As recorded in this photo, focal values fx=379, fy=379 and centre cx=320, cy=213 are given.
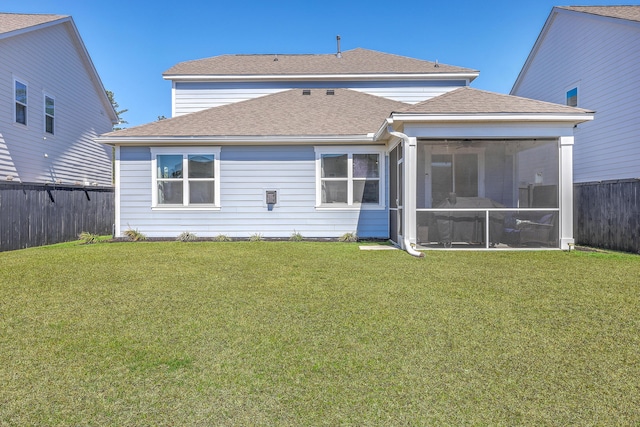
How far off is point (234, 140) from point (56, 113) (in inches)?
320

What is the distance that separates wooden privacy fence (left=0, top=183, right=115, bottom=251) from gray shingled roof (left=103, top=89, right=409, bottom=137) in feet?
7.96

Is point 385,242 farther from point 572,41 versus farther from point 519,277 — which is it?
point 572,41

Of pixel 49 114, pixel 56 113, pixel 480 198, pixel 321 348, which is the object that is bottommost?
pixel 321 348

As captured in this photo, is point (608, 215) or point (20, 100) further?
point (20, 100)

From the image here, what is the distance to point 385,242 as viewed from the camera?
966 centimetres

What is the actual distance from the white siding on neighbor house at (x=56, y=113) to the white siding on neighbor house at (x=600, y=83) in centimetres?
1721

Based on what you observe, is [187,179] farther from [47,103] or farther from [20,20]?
[20,20]

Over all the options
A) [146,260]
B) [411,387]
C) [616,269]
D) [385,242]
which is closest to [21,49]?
[146,260]

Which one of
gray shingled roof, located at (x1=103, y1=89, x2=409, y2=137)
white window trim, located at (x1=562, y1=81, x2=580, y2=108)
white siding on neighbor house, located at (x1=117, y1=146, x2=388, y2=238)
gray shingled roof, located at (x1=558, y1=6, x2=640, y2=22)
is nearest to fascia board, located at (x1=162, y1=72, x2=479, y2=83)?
gray shingled roof, located at (x1=103, y1=89, x2=409, y2=137)

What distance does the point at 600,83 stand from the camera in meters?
11.4

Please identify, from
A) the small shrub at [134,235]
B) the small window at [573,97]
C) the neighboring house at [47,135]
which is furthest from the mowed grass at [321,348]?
the small window at [573,97]

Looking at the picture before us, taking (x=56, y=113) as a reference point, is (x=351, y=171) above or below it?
below

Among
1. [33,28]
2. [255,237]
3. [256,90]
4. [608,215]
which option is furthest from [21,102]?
[608,215]

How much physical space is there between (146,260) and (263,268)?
94.9 inches
